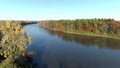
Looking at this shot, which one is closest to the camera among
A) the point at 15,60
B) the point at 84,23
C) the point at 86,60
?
the point at 15,60

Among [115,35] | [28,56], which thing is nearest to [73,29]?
[115,35]

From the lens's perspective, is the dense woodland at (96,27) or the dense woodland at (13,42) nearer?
the dense woodland at (13,42)

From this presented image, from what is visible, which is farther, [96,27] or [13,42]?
[96,27]

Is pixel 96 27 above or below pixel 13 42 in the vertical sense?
below

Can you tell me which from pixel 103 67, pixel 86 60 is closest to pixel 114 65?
pixel 103 67

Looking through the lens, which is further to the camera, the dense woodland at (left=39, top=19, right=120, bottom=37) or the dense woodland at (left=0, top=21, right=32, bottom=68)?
the dense woodland at (left=39, top=19, right=120, bottom=37)

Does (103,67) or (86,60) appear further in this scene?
(86,60)

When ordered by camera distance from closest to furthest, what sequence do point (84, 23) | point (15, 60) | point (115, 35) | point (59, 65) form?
point (15, 60)
point (59, 65)
point (115, 35)
point (84, 23)

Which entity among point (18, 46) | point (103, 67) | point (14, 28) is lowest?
point (103, 67)

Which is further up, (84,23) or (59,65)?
(84,23)

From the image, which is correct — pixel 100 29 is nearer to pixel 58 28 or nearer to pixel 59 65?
pixel 58 28
